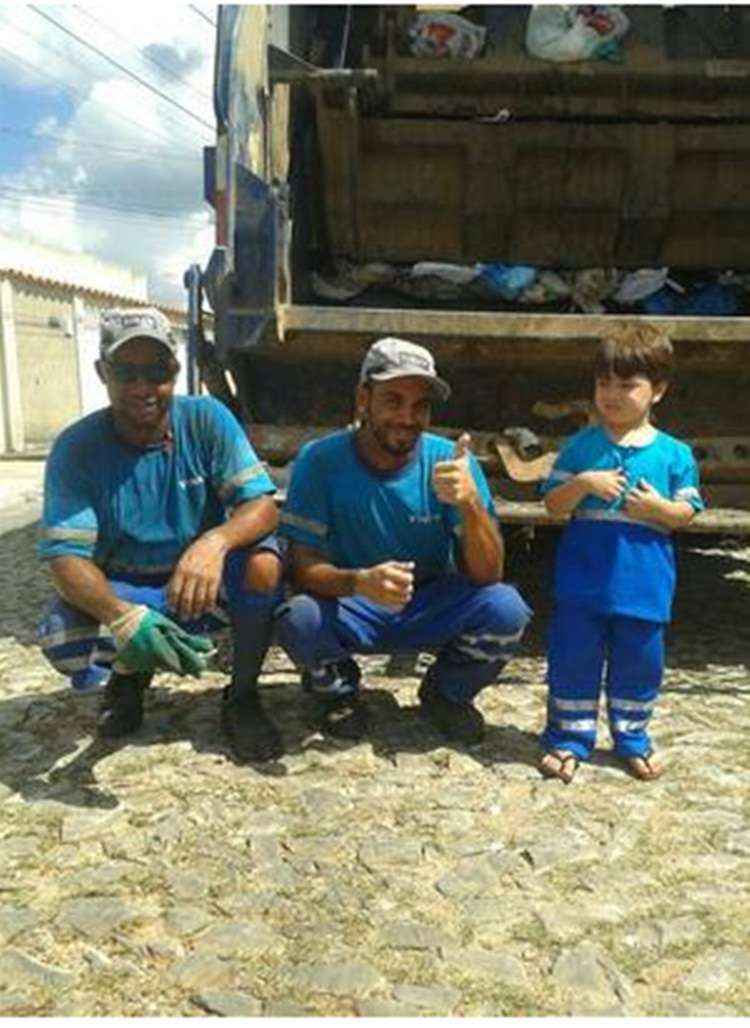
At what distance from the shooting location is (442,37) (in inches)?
199

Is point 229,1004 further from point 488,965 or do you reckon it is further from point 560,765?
point 560,765

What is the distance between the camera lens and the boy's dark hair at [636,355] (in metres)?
2.74

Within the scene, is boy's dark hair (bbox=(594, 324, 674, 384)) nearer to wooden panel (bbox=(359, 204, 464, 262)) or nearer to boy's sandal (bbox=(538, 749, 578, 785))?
boy's sandal (bbox=(538, 749, 578, 785))

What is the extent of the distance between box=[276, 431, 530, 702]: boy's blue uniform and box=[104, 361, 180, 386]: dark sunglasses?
0.48 metres

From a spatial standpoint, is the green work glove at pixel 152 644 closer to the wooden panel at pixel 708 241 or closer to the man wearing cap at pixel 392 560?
the man wearing cap at pixel 392 560

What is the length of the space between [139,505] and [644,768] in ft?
5.33

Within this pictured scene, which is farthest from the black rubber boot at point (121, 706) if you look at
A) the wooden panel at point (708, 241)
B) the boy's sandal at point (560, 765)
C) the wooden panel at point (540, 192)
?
the wooden panel at point (708, 241)

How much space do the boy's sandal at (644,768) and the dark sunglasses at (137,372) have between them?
1719mm

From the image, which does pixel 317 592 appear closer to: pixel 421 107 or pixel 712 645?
pixel 712 645

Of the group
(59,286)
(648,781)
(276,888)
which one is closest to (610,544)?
(648,781)

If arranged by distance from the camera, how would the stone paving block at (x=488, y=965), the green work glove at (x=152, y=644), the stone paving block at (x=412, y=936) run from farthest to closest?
the green work glove at (x=152, y=644)
the stone paving block at (x=412, y=936)
the stone paving block at (x=488, y=965)

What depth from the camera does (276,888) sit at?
7.59 ft

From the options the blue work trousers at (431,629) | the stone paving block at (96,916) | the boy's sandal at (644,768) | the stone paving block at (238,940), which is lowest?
the stone paving block at (96,916)

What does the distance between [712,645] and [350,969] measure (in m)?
2.60
